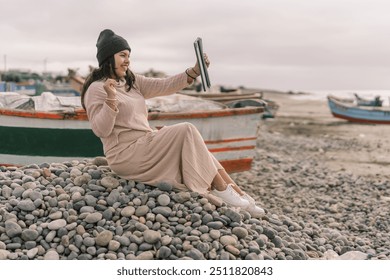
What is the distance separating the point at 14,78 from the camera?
120 ft

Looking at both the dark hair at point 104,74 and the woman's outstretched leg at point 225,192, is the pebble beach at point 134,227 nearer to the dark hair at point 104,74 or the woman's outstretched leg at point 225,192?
the woman's outstretched leg at point 225,192

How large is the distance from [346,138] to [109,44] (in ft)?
51.2

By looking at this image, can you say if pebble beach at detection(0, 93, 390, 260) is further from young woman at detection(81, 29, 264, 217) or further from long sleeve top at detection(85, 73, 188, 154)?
long sleeve top at detection(85, 73, 188, 154)

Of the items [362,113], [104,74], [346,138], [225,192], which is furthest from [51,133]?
[362,113]

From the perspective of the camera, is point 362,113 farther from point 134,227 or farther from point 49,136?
point 134,227

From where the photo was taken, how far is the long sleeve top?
486cm

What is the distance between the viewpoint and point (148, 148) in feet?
16.8

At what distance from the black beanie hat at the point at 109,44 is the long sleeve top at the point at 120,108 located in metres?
0.30

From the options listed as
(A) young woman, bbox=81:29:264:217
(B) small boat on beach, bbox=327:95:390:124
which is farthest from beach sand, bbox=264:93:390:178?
(A) young woman, bbox=81:29:264:217

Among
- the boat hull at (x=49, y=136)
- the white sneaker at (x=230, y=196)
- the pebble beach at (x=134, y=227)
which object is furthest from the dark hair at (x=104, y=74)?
the boat hull at (x=49, y=136)

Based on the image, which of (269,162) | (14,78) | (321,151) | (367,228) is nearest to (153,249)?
(367,228)

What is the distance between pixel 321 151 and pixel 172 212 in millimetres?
11232

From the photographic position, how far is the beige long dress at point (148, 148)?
505 centimetres

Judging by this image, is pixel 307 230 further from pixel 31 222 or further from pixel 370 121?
pixel 370 121
